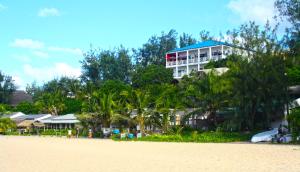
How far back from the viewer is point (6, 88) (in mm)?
81562

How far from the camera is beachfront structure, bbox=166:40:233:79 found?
6725 centimetres

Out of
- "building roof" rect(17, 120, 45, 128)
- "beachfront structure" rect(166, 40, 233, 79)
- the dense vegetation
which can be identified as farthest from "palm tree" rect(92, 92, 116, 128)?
"beachfront structure" rect(166, 40, 233, 79)

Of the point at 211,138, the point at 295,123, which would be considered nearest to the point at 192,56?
the point at 211,138

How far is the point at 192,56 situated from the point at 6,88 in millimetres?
36271

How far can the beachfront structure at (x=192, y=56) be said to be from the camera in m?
67.2

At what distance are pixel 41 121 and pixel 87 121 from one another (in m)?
15.8

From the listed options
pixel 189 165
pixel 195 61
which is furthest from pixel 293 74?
pixel 195 61

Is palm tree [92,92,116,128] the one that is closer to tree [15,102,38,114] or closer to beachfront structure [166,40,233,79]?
beachfront structure [166,40,233,79]

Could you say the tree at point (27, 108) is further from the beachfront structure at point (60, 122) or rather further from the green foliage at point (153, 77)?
the green foliage at point (153, 77)

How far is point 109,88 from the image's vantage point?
2165 inches

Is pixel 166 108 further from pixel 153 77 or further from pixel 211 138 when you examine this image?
pixel 153 77

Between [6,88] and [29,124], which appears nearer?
[29,124]

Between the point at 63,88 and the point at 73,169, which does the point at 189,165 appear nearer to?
the point at 73,169

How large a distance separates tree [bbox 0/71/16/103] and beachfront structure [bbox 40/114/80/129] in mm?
30773
